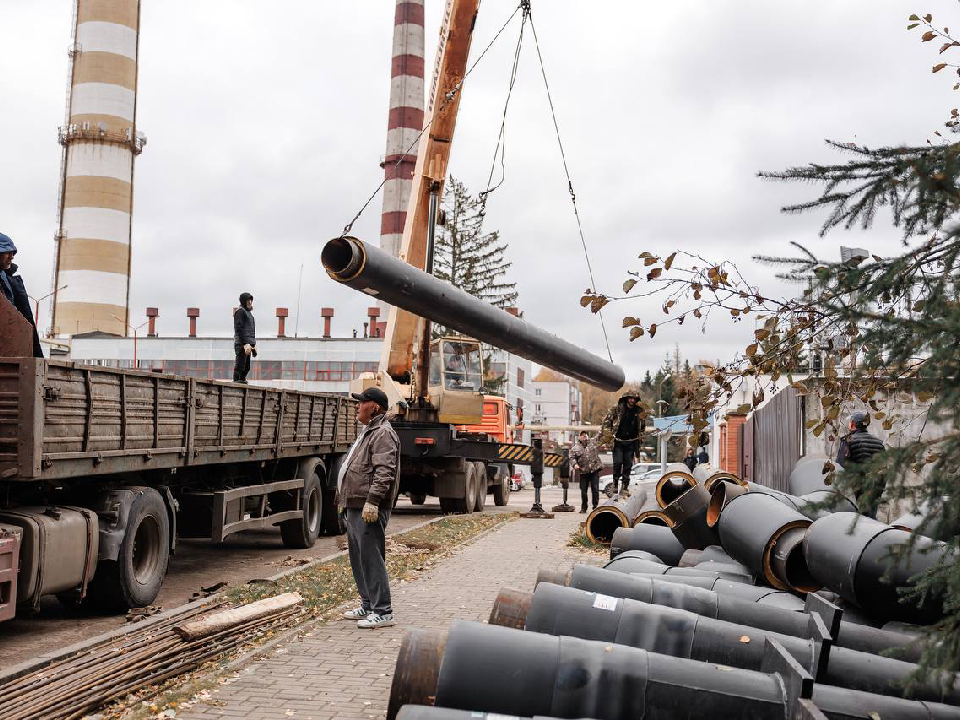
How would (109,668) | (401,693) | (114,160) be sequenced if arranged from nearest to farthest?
(401,693) < (109,668) < (114,160)

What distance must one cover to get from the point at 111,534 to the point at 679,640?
17.5 ft

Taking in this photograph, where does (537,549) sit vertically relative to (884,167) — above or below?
below

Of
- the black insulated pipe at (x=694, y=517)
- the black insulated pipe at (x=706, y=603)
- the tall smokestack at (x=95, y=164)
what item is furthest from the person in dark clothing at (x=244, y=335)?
the tall smokestack at (x=95, y=164)

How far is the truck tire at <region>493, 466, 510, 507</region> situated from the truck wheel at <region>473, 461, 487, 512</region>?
2852 millimetres

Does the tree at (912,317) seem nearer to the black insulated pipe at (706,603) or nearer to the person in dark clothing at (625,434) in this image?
the black insulated pipe at (706,603)

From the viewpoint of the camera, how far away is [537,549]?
12.8 m

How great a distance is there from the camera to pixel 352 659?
6.25 meters

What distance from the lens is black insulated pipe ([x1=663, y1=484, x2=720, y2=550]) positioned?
774cm

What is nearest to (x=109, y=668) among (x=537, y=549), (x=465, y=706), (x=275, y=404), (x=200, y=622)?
(x=200, y=622)

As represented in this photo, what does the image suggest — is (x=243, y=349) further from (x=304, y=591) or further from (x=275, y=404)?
(x=304, y=591)

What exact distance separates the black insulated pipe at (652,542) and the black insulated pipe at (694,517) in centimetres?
45

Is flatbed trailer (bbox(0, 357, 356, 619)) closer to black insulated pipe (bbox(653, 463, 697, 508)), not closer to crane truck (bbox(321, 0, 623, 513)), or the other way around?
crane truck (bbox(321, 0, 623, 513))

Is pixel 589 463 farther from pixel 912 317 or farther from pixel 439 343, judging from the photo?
pixel 912 317

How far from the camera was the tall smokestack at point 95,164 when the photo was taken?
45.0m
